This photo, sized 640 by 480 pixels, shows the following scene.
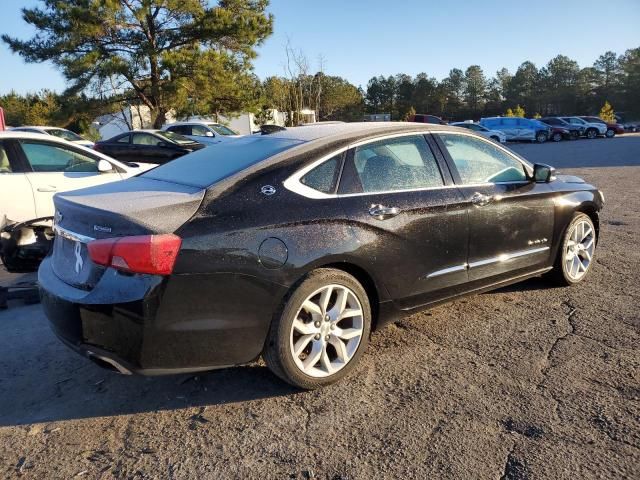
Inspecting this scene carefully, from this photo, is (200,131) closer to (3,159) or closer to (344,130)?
(3,159)

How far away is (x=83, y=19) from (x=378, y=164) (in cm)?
2774

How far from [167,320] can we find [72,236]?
833 mm

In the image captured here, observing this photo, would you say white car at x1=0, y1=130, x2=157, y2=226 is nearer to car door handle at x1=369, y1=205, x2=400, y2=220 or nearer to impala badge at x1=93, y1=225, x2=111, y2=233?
impala badge at x1=93, y1=225, x2=111, y2=233

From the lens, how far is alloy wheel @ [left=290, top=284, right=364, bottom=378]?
3.15 meters

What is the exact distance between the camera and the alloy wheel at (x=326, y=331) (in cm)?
315

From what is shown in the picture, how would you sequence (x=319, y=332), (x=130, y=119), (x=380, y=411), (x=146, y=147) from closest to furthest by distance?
(x=380, y=411)
(x=319, y=332)
(x=146, y=147)
(x=130, y=119)

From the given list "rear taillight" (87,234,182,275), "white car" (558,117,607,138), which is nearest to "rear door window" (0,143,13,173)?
"rear taillight" (87,234,182,275)

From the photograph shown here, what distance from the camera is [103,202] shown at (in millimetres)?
3100

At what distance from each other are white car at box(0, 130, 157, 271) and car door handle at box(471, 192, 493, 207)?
13.5ft

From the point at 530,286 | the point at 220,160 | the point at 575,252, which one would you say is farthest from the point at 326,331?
the point at 575,252

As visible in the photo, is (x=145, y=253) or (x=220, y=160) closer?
(x=145, y=253)

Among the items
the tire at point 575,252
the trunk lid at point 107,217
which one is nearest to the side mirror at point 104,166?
the trunk lid at point 107,217

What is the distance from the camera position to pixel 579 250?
5.06 meters

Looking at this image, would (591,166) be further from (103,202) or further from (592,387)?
(103,202)
